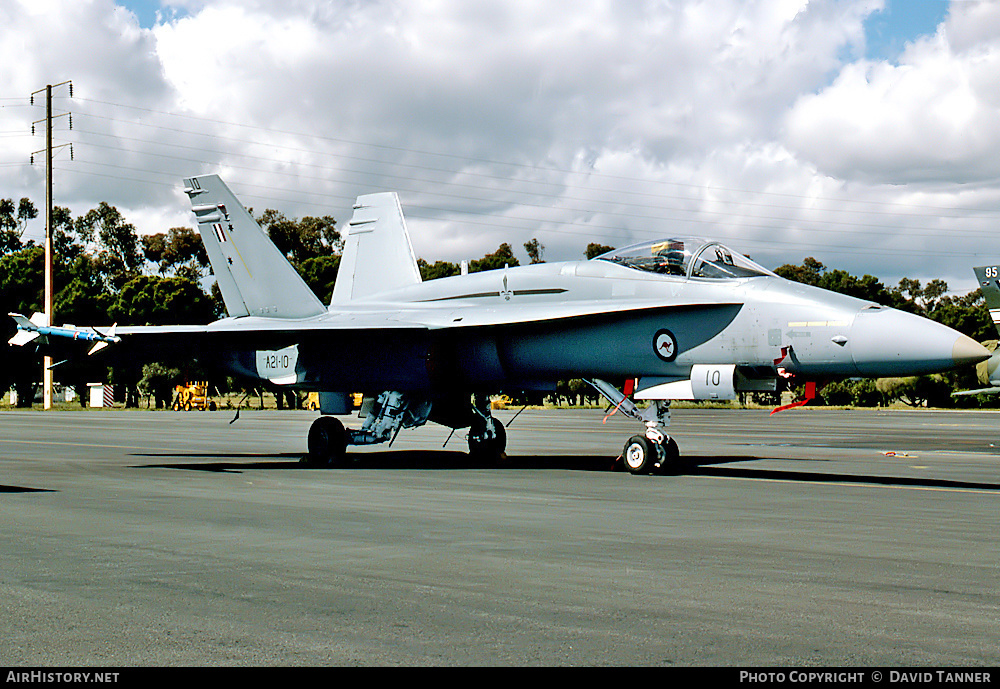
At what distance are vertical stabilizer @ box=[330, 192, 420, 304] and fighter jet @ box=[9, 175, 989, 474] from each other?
2500mm

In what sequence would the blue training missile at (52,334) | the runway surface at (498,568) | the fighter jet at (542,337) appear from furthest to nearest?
the blue training missile at (52,334) < the fighter jet at (542,337) < the runway surface at (498,568)

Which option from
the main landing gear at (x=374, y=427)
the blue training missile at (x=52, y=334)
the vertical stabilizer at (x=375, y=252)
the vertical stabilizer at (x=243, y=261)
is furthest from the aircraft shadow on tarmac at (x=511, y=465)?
the vertical stabilizer at (x=375, y=252)

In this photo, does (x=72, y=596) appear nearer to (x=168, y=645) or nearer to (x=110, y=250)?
(x=168, y=645)

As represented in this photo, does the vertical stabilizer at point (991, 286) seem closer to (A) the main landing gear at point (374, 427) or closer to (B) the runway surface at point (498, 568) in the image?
(B) the runway surface at point (498, 568)

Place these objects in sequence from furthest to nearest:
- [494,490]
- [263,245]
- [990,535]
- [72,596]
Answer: [263,245] → [494,490] → [990,535] → [72,596]

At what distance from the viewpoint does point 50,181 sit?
6619cm

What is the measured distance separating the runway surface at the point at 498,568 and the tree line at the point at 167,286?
3643 cm

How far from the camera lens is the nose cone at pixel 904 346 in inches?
514

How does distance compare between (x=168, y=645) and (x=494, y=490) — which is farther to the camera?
(x=494, y=490)

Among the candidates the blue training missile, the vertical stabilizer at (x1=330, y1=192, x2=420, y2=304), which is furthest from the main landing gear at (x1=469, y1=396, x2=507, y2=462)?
the blue training missile

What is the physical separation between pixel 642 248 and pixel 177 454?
1099 cm

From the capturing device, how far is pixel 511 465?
62.1 feet

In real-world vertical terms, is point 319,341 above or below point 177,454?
above

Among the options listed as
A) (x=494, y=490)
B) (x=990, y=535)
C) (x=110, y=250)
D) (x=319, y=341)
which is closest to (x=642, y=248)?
(x=494, y=490)
